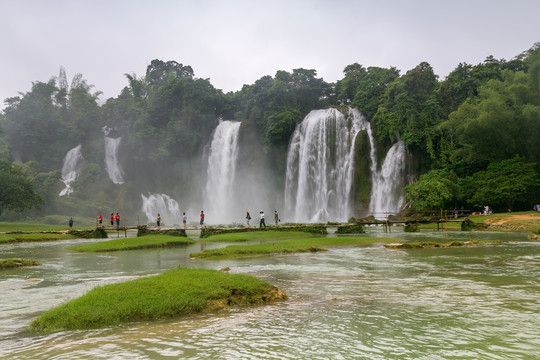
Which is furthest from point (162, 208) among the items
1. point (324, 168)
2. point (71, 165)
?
point (324, 168)

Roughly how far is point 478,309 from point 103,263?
53.9 ft

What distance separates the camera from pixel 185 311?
9008 mm

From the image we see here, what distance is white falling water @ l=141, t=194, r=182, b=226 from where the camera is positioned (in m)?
70.8

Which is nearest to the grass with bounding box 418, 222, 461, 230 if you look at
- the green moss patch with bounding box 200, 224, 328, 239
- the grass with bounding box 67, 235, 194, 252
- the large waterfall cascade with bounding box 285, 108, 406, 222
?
the large waterfall cascade with bounding box 285, 108, 406, 222

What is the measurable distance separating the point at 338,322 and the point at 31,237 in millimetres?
35527

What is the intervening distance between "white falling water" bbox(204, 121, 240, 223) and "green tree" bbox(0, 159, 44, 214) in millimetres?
25316

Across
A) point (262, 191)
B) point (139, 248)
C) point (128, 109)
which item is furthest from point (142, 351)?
point (128, 109)

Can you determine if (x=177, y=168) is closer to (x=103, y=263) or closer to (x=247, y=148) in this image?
(x=247, y=148)

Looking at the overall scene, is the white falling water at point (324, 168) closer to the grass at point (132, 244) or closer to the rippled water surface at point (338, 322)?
the grass at point (132, 244)

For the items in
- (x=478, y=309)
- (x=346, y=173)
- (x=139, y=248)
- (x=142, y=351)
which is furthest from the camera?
(x=346, y=173)

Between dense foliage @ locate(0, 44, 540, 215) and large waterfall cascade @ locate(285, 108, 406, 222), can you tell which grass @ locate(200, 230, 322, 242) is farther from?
large waterfall cascade @ locate(285, 108, 406, 222)

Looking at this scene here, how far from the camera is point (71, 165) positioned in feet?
244

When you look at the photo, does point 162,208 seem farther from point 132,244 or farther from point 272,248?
point 272,248

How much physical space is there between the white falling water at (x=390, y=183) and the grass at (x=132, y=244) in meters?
30.4
